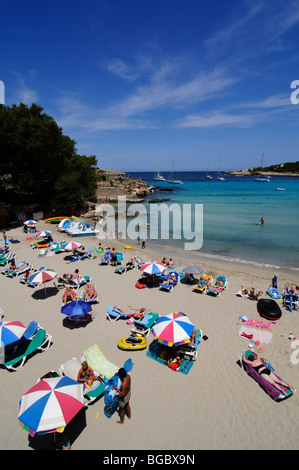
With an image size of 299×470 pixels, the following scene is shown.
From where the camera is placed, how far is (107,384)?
19.2 ft

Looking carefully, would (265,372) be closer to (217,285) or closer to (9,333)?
(217,285)

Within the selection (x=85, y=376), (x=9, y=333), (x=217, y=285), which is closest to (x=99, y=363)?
(x=85, y=376)

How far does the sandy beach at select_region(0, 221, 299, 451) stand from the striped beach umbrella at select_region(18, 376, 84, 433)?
102cm

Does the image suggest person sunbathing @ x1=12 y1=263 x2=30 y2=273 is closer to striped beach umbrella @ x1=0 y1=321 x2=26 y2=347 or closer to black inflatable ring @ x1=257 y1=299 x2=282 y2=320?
striped beach umbrella @ x1=0 y1=321 x2=26 y2=347

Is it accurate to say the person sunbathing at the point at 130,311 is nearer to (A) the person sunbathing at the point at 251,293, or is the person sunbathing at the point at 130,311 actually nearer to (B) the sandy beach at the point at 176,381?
(B) the sandy beach at the point at 176,381

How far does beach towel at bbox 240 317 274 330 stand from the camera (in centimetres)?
875

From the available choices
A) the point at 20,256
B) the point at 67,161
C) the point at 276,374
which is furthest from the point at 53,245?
the point at 67,161

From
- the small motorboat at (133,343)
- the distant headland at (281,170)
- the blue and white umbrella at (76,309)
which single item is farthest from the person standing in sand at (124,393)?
the distant headland at (281,170)

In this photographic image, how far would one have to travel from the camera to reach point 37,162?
25812mm

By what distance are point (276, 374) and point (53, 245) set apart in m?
15.3

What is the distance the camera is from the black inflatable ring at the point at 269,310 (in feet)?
30.2

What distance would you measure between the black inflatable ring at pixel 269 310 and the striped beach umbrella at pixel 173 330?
13.6 feet

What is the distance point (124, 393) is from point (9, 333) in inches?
147

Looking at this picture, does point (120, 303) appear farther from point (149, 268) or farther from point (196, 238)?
point (196, 238)
